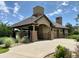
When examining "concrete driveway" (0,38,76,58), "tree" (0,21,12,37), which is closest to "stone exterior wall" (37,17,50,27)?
"tree" (0,21,12,37)

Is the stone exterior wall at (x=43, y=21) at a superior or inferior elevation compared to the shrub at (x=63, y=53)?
superior

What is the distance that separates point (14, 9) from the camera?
10.0 m

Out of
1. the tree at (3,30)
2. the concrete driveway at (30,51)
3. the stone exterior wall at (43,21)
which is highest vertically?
the stone exterior wall at (43,21)

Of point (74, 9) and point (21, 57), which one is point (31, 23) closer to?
point (74, 9)

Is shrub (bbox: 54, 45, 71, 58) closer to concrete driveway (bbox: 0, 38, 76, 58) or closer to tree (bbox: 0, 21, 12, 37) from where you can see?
concrete driveway (bbox: 0, 38, 76, 58)

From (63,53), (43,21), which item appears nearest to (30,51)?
(63,53)

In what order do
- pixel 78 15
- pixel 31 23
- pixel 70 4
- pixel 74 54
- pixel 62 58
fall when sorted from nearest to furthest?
pixel 62 58 < pixel 74 54 < pixel 70 4 < pixel 78 15 < pixel 31 23

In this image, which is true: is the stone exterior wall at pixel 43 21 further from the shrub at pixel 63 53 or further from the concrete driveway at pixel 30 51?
the shrub at pixel 63 53

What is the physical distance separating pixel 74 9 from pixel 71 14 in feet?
1.30

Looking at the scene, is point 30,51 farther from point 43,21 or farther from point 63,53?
point 43,21

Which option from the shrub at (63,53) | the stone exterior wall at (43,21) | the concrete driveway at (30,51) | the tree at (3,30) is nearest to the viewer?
the shrub at (63,53)

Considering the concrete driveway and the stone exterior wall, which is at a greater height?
the stone exterior wall

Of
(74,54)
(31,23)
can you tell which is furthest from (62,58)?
(31,23)

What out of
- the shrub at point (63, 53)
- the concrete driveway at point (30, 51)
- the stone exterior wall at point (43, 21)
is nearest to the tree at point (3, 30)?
the stone exterior wall at point (43, 21)
